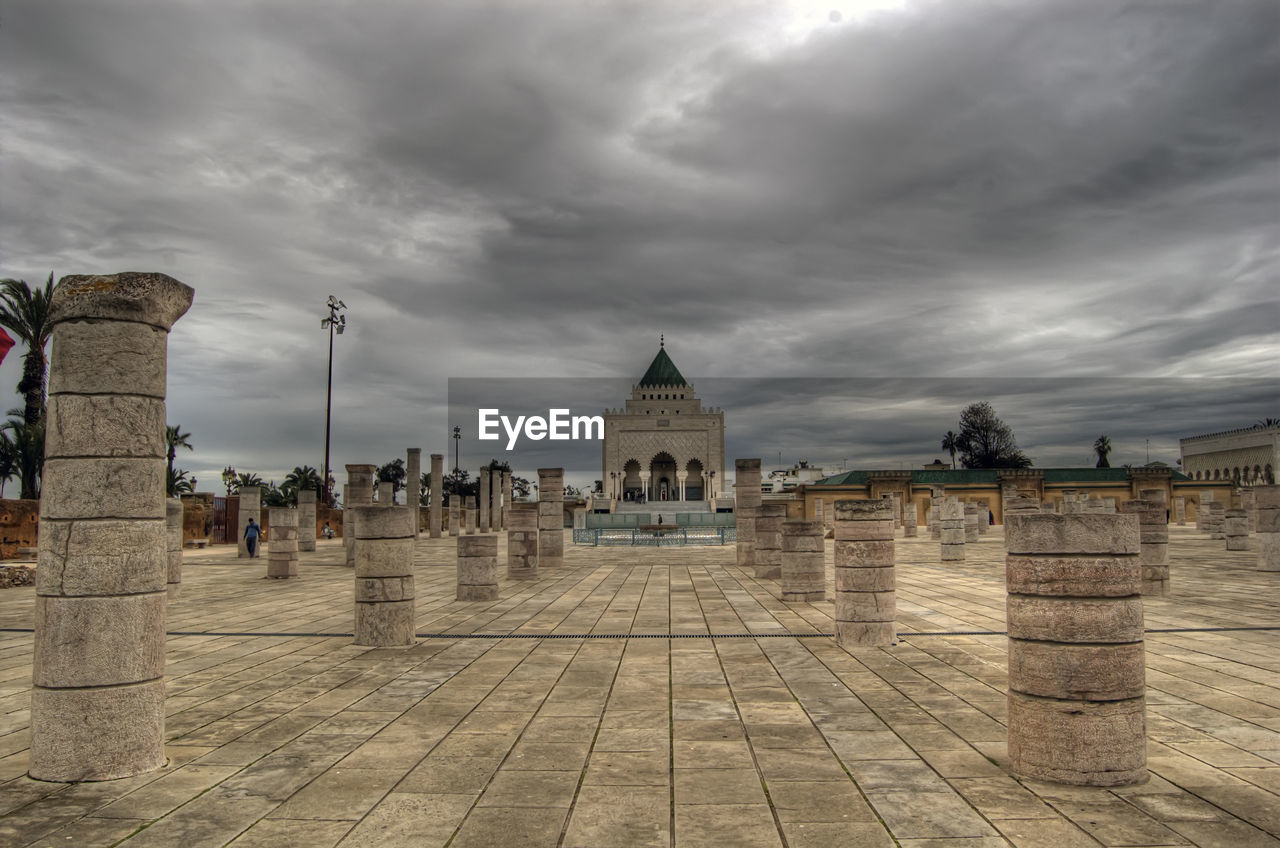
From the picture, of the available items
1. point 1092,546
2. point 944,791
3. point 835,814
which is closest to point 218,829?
point 835,814

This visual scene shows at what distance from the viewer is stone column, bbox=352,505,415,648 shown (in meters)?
8.55

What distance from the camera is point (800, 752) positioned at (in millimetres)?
4785

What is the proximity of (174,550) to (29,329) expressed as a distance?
1905cm

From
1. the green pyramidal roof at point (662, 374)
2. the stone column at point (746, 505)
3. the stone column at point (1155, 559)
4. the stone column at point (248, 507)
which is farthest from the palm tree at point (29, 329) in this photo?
the green pyramidal roof at point (662, 374)

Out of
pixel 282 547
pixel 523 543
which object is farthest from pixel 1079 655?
pixel 282 547

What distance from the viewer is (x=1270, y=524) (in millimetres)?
15906

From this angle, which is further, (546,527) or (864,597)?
(546,527)

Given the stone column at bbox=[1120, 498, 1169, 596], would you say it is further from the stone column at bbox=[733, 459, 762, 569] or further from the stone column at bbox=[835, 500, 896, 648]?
the stone column at bbox=[733, 459, 762, 569]

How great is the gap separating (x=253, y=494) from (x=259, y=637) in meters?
16.6

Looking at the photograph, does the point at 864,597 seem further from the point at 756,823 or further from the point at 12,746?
the point at 12,746

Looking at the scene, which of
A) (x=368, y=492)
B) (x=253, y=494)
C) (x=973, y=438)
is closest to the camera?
(x=368, y=492)

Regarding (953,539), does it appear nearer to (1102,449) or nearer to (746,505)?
(746,505)

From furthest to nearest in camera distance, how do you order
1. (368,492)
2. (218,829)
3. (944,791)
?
1. (368,492)
2. (944,791)
3. (218,829)

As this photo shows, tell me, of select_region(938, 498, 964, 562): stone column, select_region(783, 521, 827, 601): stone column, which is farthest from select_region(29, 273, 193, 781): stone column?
select_region(938, 498, 964, 562): stone column
